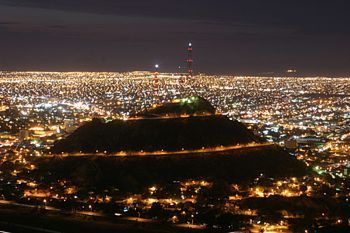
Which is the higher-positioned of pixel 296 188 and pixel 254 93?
pixel 254 93

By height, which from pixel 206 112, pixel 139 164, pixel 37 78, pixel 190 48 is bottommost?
pixel 139 164

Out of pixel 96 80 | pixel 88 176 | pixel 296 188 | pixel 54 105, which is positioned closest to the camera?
pixel 296 188

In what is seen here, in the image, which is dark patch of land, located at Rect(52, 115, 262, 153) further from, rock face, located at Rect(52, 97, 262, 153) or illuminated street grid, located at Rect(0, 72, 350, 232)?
illuminated street grid, located at Rect(0, 72, 350, 232)

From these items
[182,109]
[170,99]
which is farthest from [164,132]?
[170,99]

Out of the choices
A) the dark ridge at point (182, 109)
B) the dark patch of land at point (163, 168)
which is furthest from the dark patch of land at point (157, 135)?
the dark patch of land at point (163, 168)

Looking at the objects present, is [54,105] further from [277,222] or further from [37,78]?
[277,222]

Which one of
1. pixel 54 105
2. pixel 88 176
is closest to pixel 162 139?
pixel 88 176

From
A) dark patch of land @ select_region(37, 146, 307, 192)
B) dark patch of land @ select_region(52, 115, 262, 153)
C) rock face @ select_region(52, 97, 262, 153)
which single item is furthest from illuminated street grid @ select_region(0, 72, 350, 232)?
rock face @ select_region(52, 97, 262, 153)
